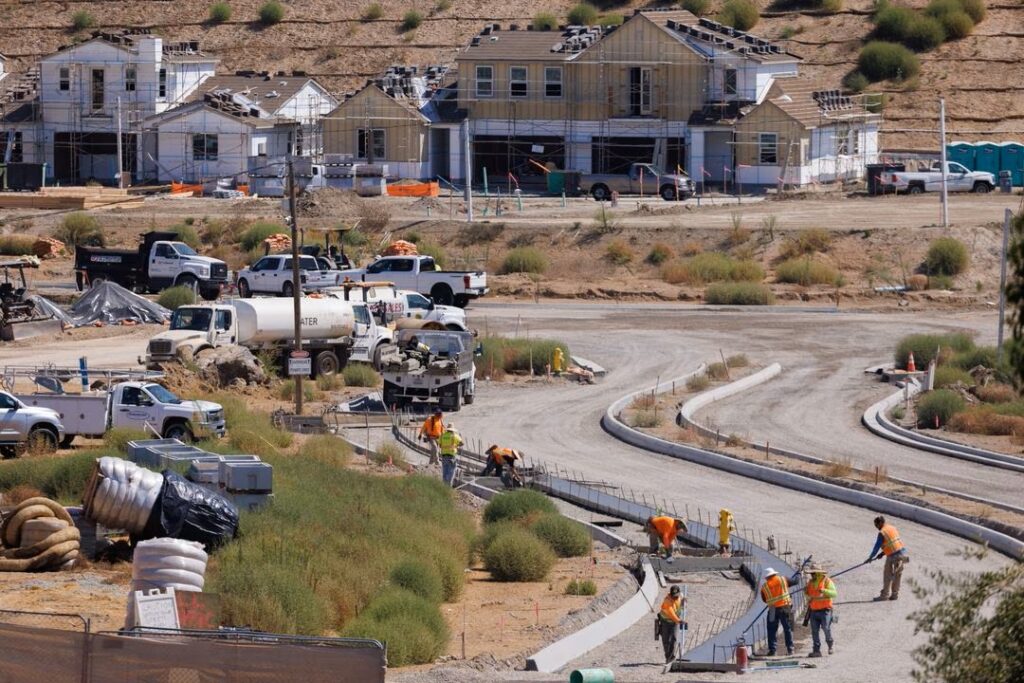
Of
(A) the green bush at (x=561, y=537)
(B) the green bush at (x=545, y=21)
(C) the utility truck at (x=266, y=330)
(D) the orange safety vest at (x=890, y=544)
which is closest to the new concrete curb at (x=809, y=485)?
(D) the orange safety vest at (x=890, y=544)

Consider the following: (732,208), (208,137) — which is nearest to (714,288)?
(732,208)

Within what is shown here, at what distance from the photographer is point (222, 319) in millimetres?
42594

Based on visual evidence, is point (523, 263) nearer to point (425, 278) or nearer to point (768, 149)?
point (425, 278)

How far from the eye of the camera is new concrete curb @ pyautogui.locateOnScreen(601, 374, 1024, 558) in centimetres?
2781

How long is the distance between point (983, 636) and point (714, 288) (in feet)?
159

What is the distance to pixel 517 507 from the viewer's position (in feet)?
95.1

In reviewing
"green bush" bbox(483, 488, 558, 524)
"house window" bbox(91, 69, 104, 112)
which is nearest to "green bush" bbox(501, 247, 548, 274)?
"house window" bbox(91, 69, 104, 112)

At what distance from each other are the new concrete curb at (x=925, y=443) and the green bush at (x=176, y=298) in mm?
21595

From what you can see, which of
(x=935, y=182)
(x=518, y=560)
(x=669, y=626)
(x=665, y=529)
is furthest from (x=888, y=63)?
(x=669, y=626)

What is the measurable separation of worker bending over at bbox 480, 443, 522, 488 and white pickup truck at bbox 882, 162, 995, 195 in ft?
146

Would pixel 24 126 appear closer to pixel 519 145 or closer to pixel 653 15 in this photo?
pixel 519 145

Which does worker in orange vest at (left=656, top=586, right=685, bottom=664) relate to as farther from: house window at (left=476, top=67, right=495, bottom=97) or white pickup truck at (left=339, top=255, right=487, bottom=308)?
house window at (left=476, top=67, right=495, bottom=97)

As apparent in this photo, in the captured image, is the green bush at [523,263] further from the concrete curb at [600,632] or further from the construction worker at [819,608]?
the construction worker at [819,608]

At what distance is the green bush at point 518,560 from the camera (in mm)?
26062
